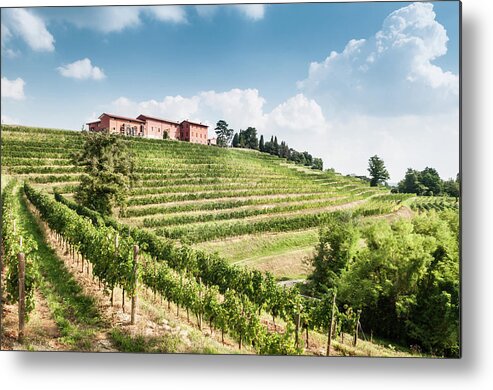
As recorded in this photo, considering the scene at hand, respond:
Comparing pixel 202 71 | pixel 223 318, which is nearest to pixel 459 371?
pixel 223 318

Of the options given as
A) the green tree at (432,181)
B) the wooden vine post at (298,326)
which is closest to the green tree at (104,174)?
the wooden vine post at (298,326)

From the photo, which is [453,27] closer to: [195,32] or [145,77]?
[195,32]

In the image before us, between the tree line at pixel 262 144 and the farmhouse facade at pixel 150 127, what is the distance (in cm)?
21

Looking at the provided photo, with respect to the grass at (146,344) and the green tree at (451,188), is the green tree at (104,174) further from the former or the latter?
the green tree at (451,188)

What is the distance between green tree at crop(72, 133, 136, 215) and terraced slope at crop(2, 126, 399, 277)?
110mm

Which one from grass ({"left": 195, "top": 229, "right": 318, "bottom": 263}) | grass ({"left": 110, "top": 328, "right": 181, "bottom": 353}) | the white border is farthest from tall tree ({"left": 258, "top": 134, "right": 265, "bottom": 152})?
grass ({"left": 110, "top": 328, "right": 181, "bottom": 353})

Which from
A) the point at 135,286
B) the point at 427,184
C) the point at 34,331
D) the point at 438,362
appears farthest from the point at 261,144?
the point at 34,331

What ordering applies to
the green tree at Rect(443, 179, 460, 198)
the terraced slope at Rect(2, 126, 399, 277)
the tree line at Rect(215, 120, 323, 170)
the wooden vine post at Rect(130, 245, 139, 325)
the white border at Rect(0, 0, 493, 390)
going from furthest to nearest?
1. the terraced slope at Rect(2, 126, 399, 277)
2. the tree line at Rect(215, 120, 323, 170)
3. the wooden vine post at Rect(130, 245, 139, 325)
4. the green tree at Rect(443, 179, 460, 198)
5. the white border at Rect(0, 0, 493, 390)

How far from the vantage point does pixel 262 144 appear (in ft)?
14.4

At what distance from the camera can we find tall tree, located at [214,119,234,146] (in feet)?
14.6

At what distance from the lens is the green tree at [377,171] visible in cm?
413

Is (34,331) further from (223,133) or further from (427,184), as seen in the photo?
(427,184)

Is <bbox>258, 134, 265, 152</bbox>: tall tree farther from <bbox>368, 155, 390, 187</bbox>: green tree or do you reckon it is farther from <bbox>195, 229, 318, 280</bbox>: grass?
<bbox>368, 155, 390, 187</bbox>: green tree

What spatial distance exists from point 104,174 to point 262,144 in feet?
6.25
